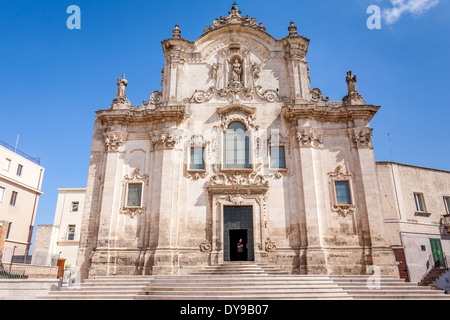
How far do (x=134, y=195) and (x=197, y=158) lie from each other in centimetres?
416

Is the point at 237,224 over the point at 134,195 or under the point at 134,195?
under

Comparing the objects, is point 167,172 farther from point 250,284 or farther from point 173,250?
point 250,284

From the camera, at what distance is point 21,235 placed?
3014cm

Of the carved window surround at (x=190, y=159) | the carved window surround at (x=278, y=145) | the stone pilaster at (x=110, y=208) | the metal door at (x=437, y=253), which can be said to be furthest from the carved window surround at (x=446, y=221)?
the stone pilaster at (x=110, y=208)

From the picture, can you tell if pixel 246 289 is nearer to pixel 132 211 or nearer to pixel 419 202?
pixel 132 211

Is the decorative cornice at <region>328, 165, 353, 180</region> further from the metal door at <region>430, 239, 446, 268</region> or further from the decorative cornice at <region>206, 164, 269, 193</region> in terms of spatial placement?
the metal door at <region>430, 239, 446, 268</region>

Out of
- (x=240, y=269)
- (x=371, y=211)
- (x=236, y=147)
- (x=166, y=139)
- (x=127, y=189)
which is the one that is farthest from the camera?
Answer: (x=236, y=147)

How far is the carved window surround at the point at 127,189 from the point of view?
59.2ft

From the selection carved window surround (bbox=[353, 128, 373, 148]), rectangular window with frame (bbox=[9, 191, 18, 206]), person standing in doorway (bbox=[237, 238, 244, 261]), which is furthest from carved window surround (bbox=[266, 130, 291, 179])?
rectangular window with frame (bbox=[9, 191, 18, 206])

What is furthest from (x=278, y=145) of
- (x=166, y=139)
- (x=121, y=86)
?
(x=121, y=86)

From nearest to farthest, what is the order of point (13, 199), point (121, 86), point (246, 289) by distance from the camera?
point (246, 289) → point (121, 86) → point (13, 199)

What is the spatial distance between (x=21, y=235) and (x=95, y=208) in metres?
17.1

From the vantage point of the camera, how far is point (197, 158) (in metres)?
18.7
